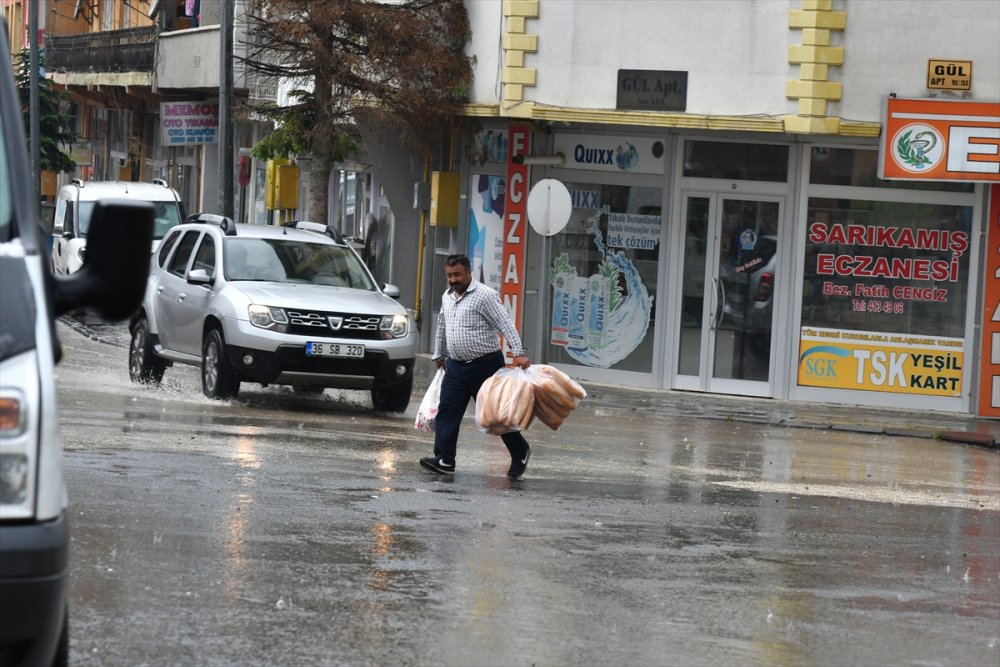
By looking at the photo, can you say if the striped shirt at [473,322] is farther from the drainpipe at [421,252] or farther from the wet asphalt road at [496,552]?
the drainpipe at [421,252]

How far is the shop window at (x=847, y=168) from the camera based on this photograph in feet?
69.4

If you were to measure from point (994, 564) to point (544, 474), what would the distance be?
12.3 feet

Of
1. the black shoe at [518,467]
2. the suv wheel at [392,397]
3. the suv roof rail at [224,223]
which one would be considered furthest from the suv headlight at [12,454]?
the suv roof rail at [224,223]

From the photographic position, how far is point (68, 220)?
31078mm

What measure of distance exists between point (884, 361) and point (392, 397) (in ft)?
→ 25.4

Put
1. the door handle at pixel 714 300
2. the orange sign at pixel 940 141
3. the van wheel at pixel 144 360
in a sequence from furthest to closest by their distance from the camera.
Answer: the door handle at pixel 714 300
the orange sign at pixel 940 141
the van wheel at pixel 144 360

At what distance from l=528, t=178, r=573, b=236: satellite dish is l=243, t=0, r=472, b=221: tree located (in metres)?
2.09

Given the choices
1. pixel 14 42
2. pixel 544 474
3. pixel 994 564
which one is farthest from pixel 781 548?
pixel 14 42

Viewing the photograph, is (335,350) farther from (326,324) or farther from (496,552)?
(496,552)

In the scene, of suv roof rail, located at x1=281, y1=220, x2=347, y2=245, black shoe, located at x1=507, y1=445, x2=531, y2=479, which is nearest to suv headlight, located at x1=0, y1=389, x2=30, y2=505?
black shoe, located at x1=507, y1=445, x2=531, y2=479

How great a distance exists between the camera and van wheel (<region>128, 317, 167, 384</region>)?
58.4 ft

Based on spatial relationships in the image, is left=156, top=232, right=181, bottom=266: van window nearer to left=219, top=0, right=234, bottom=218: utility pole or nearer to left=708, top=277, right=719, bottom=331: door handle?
left=708, top=277, right=719, bottom=331: door handle

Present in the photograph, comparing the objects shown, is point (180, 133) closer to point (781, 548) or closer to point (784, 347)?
point (784, 347)

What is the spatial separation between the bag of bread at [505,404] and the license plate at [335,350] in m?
3.79
